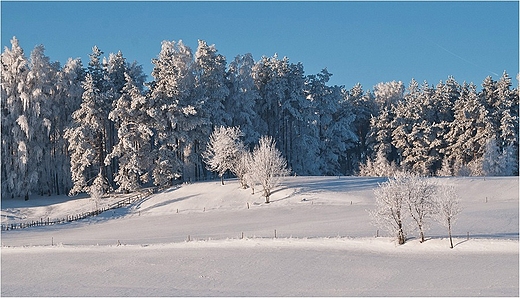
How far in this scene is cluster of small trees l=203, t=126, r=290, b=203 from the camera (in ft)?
171

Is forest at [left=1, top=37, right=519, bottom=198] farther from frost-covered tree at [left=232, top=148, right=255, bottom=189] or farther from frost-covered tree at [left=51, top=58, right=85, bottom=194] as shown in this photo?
frost-covered tree at [left=232, top=148, right=255, bottom=189]

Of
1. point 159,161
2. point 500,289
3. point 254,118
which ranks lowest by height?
point 500,289

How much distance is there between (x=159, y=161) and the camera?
196 ft

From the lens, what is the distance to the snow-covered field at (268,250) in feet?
88.2

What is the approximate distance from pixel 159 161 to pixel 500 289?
41.7m

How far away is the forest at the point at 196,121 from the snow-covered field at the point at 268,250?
328 inches

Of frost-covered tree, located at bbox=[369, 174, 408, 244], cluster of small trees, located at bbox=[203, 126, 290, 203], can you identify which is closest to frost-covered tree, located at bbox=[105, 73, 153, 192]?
cluster of small trees, located at bbox=[203, 126, 290, 203]

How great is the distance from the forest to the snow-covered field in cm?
834

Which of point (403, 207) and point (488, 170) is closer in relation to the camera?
point (403, 207)

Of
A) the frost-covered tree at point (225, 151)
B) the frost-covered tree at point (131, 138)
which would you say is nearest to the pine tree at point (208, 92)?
the frost-covered tree at point (131, 138)

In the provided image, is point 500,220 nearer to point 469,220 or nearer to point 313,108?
point 469,220

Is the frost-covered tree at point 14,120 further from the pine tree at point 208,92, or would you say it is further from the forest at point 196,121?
the pine tree at point 208,92

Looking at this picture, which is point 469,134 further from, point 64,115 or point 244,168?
point 64,115

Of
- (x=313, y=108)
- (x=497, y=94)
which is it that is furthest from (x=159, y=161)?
(x=497, y=94)
